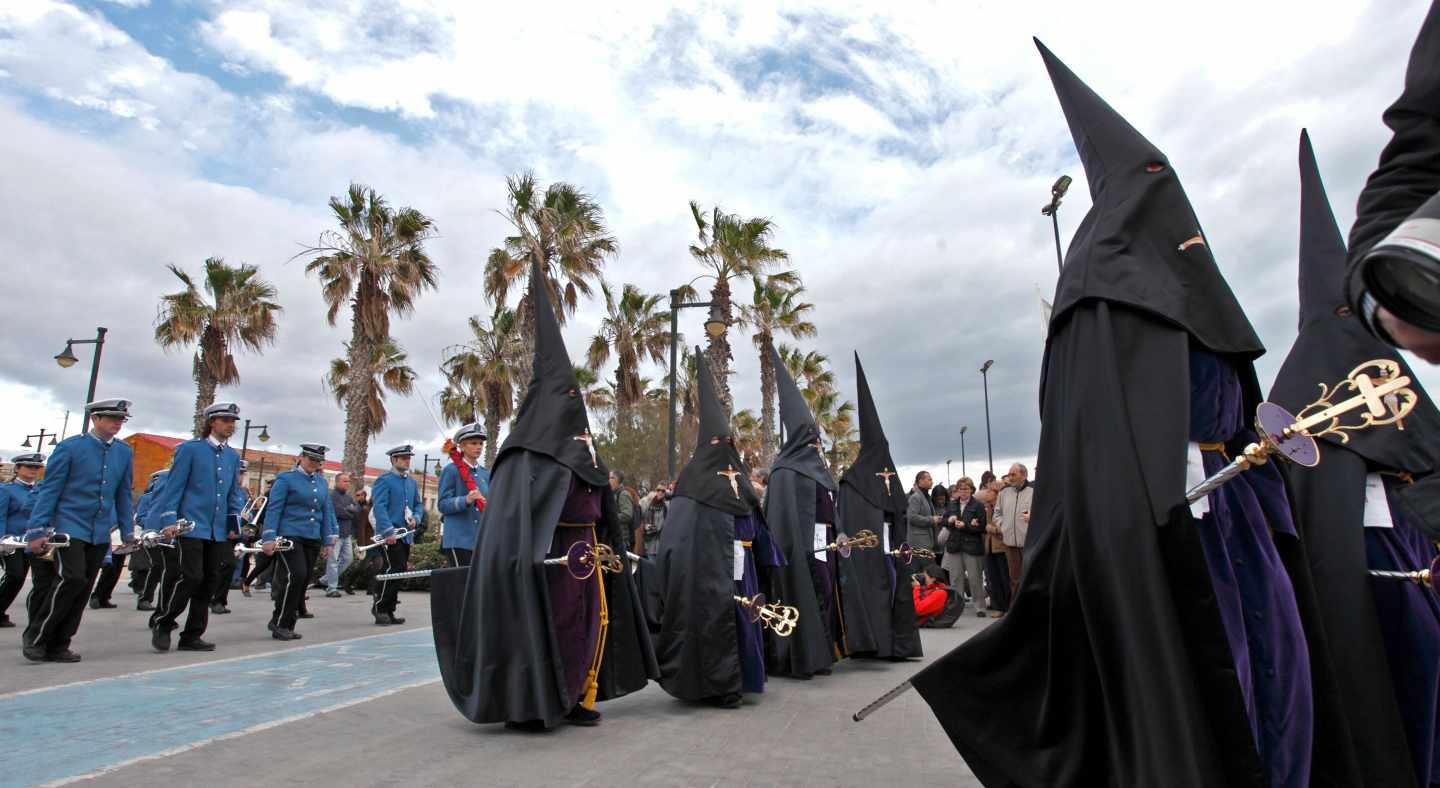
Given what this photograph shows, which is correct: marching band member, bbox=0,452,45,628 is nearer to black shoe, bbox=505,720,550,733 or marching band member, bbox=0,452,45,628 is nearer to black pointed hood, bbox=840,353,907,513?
black shoe, bbox=505,720,550,733

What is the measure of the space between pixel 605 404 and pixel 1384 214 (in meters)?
35.7

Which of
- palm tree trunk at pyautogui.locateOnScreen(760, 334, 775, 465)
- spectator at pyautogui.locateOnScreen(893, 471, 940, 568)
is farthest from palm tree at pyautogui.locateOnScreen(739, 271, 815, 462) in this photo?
spectator at pyautogui.locateOnScreen(893, 471, 940, 568)

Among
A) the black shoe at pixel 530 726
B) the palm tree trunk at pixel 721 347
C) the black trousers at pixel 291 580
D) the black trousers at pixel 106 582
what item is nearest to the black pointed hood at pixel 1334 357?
the black shoe at pixel 530 726

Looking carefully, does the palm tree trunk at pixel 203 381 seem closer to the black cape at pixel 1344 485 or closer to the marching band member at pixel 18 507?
the marching band member at pixel 18 507

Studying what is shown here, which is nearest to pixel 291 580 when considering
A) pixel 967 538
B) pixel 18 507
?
pixel 18 507

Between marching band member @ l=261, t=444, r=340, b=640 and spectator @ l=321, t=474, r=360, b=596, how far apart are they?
16.3ft

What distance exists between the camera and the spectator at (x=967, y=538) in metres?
13.8

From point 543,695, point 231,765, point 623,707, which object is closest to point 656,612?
point 623,707

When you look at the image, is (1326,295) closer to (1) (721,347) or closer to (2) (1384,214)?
(2) (1384,214)

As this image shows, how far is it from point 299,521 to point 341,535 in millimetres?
6719

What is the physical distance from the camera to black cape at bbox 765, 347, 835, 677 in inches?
305

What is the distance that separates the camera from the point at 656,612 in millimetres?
7824

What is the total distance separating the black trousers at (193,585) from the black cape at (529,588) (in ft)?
13.9

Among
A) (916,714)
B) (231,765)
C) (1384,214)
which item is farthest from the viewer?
(916,714)
